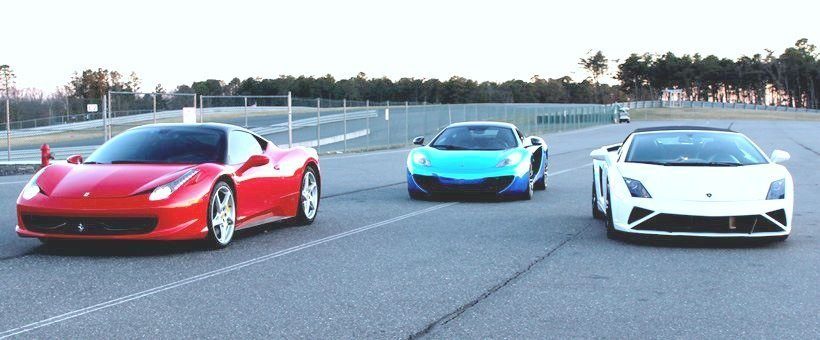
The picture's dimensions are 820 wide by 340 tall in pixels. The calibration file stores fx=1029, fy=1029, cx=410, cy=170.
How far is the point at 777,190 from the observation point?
9.59m

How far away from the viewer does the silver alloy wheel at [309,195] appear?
1149cm

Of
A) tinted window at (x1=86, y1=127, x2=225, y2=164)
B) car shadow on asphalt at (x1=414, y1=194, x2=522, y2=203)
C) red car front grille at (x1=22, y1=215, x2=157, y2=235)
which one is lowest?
car shadow on asphalt at (x1=414, y1=194, x2=522, y2=203)

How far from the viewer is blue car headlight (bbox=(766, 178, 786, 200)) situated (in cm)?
952

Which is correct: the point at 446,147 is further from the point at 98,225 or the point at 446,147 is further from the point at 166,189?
the point at 98,225

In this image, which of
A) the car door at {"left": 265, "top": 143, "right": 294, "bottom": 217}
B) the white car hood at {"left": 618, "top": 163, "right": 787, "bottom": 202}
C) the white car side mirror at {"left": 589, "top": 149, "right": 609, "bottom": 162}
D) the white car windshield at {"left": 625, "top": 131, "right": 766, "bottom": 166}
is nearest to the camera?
the white car hood at {"left": 618, "top": 163, "right": 787, "bottom": 202}

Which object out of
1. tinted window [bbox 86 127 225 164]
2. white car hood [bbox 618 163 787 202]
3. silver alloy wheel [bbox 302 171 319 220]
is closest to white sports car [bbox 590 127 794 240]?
white car hood [bbox 618 163 787 202]

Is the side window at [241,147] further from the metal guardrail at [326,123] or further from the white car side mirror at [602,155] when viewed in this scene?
the metal guardrail at [326,123]

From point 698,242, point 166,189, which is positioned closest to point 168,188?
point 166,189

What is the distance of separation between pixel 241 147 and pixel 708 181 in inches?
179

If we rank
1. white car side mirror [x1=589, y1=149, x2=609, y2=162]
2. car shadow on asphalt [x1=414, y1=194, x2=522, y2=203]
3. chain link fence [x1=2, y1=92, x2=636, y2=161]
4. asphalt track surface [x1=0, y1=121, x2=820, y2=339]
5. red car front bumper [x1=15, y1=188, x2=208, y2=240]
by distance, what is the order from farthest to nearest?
chain link fence [x1=2, y1=92, x2=636, y2=161] → car shadow on asphalt [x1=414, y1=194, x2=522, y2=203] → white car side mirror [x1=589, y1=149, x2=609, y2=162] → red car front bumper [x1=15, y1=188, x2=208, y2=240] → asphalt track surface [x1=0, y1=121, x2=820, y2=339]

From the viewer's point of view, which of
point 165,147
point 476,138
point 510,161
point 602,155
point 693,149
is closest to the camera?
point 165,147

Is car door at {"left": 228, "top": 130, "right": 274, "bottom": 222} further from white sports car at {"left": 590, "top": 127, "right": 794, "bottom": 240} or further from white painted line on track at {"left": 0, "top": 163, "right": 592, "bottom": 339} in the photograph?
white sports car at {"left": 590, "top": 127, "right": 794, "bottom": 240}

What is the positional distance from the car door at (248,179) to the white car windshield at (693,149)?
12.1 ft

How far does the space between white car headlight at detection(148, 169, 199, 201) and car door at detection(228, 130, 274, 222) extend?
29.4 inches
